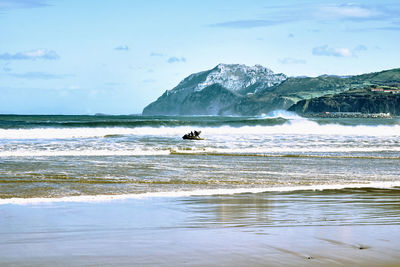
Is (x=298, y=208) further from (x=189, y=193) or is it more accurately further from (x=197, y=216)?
(x=189, y=193)

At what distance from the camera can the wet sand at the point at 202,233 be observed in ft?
19.9

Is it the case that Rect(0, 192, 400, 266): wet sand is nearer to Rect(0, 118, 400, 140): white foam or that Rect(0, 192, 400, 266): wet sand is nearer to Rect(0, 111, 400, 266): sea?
Rect(0, 111, 400, 266): sea

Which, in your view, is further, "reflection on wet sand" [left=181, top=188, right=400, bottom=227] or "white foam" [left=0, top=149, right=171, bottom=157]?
"white foam" [left=0, top=149, right=171, bottom=157]

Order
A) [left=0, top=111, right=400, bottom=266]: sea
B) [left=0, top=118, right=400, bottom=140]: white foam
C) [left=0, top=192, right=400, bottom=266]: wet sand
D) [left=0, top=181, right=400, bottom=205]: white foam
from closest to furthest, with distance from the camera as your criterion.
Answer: [left=0, top=192, right=400, bottom=266]: wet sand → [left=0, top=111, right=400, bottom=266]: sea → [left=0, top=181, right=400, bottom=205]: white foam → [left=0, top=118, right=400, bottom=140]: white foam

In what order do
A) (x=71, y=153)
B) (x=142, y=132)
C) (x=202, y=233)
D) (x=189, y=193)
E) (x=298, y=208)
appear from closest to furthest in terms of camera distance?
(x=202, y=233)
(x=298, y=208)
(x=189, y=193)
(x=71, y=153)
(x=142, y=132)

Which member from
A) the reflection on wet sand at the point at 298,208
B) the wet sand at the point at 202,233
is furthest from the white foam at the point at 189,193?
the reflection on wet sand at the point at 298,208

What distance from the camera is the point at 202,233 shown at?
24.5 feet

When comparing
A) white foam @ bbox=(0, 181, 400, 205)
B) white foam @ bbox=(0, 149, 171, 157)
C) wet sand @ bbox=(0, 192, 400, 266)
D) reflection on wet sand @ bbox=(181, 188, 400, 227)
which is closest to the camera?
wet sand @ bbox=(0, 192, 400, 266)

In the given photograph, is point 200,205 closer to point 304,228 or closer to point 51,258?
point 304,228

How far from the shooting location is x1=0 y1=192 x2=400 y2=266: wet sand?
6070mm

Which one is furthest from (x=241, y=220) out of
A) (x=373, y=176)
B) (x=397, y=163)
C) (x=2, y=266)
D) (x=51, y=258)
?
(x=397, y=163)

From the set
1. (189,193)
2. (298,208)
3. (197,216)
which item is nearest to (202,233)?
(197,216)

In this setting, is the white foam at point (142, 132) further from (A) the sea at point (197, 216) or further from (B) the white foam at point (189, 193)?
(B) the white foam at point (189, 193)

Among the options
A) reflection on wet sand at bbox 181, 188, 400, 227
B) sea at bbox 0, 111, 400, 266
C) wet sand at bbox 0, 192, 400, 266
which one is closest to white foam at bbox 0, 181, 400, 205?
sea at bbox 0, 111, 400, 266
